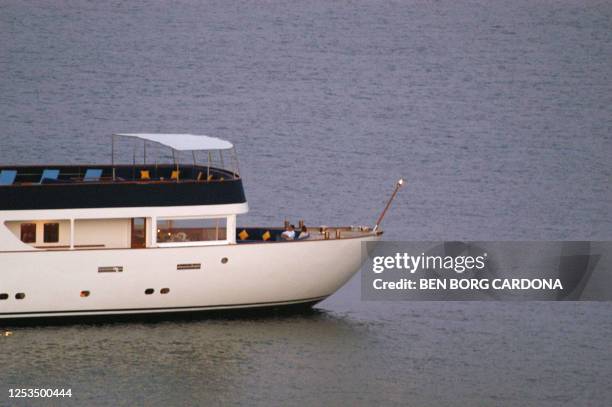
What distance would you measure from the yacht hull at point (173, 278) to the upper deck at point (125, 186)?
1557mm

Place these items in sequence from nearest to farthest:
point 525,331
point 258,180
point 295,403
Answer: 1. point 295,403
2. point 525,331
3. point 258,180

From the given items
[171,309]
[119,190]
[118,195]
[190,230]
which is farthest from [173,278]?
[119,190]

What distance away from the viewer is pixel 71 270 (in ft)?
179

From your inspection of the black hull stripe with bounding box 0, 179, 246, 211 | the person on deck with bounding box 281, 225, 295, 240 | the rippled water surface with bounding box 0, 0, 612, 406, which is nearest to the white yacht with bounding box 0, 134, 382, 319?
the black hull stripe with bounding box 0, 179, 246, 211

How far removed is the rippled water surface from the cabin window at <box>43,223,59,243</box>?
2818mm

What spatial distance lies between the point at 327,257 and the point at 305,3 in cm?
10185

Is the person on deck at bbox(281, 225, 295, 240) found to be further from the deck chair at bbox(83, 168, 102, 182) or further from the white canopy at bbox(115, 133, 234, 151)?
the deck chair at bbox(83, 168, 102, 182)

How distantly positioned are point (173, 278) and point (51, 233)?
12.8ft

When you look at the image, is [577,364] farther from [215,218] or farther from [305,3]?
[305,3]

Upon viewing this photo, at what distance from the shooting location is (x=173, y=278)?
55.8 meters

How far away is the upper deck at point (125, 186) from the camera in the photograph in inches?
2164

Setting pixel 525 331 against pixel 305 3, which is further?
pixel 305 3

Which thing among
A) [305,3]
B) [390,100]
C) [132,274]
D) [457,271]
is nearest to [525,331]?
[457,271]

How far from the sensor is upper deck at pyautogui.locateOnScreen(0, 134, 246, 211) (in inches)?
2164
